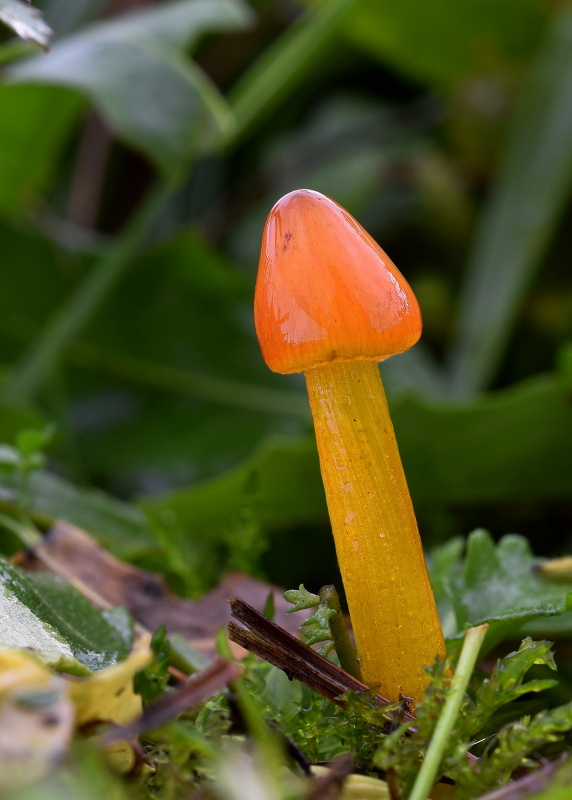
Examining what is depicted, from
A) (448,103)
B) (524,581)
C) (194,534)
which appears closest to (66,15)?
(448,103)

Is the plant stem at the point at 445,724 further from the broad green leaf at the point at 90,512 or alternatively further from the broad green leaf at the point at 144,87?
the broad green leaf at the point at 144,87

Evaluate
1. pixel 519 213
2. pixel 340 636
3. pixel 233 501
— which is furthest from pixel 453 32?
pixel 340 636

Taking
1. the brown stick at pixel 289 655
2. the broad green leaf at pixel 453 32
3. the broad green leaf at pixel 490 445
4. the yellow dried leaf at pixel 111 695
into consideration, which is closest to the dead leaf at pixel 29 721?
the yellow dried leaf at pixel 111 695

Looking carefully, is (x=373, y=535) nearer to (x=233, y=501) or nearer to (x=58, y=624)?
(x=58, y=624)

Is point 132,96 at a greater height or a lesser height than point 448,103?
lesser

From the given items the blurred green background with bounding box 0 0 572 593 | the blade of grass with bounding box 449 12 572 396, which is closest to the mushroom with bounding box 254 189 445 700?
the blurred green background with bounding box 0 0 572 593

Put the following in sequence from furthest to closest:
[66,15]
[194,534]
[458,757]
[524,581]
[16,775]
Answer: [66,15] < [194,534] < [524,581] < [458,757] < [16,775]

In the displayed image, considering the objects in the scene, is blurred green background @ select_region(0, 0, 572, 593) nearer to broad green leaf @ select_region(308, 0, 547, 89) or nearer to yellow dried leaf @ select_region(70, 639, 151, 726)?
broad green leaf @ select_region(308, 0, 547, 89)

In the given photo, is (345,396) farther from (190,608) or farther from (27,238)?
(27,238)
